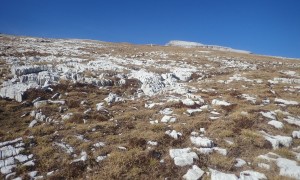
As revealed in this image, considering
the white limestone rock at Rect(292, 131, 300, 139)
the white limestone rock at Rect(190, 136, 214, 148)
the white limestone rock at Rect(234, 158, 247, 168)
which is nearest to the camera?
Answer: the white limestone rock at Rect(234, 158, 247, 168)

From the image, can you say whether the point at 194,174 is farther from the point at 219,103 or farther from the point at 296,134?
the point at 219,103

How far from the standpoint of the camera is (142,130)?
13344mm

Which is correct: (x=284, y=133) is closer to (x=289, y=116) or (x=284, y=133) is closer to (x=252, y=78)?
(x=289, y=116)

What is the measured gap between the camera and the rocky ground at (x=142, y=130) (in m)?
9.82

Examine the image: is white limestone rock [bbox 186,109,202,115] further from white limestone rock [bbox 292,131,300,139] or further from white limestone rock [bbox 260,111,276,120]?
white limestone rock [bbox 292,131,300,139]

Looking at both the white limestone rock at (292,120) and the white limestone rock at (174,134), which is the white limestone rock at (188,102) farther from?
the white limestone rock at (292,120)

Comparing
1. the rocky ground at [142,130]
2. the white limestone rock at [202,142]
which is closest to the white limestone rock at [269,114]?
the rocky ground at [142,130]

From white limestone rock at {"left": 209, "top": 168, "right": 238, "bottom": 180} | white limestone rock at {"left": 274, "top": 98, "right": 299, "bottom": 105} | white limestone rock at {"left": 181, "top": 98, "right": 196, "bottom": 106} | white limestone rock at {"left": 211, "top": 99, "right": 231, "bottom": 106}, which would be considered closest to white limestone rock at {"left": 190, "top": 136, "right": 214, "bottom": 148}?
white limestone rock at {"left": 209, "top": 168, "right": 238, "bottom": 180}

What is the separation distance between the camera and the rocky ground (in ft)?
32.2

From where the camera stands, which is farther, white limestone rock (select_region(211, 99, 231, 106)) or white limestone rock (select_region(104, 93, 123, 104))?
white limestone rock (select_region(104, 93, 123, 104))

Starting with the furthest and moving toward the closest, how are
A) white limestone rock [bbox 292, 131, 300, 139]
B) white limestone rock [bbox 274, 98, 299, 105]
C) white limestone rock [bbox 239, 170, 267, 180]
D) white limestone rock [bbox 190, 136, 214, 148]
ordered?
1. white limestone rock [bbox 274, 98, 299, 105]
2. white limestone rock [bbox 292, 131, 300, 139]
3. white limestone rock [bbox 190, 136, 214, 148]
4. white limestone rock [bbox 239, 170, 267, 180]

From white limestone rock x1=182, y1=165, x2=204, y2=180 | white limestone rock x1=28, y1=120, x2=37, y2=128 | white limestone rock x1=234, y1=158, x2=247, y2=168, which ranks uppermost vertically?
white limestone rock x1=28, y1=120, x2=37, y2=128

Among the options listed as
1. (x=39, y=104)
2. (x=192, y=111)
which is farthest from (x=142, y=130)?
(x=39, y=104)

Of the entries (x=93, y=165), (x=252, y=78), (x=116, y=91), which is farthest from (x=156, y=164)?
(x=252, y=78)
